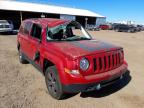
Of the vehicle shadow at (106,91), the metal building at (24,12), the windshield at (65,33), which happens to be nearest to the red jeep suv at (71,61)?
the windshield at (65,33)

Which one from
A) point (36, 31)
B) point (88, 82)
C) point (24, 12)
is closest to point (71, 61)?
point (88, 82)

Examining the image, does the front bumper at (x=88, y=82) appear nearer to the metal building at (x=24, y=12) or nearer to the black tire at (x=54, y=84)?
the black tire at (x=54, y=84)

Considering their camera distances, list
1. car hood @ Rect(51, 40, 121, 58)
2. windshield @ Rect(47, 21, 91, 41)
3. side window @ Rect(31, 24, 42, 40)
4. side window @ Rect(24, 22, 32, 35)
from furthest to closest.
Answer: side window @ Rect(24, 22, 32, 35) → side window @ Rect(31, 24, 42, 40) → windshield @ Rect(47, 21, 91, 41) → car hood @ Rect(51, 40, 121, 58)

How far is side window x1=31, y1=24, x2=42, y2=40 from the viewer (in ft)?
21.2

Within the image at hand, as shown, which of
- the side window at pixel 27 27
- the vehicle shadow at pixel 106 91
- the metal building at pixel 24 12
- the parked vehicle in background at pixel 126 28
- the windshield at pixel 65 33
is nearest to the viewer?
the vehicle shadow at pixel 106 91

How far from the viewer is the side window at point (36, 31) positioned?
21.2 ft

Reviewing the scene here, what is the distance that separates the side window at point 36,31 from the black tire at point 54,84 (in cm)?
138

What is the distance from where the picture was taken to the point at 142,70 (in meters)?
8.27

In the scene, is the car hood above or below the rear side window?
below

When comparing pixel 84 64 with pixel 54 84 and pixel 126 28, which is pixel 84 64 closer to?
pixel 54 84

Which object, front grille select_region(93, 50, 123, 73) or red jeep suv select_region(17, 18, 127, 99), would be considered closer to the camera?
red jeep suv select_region(17, 18, 127, 99)

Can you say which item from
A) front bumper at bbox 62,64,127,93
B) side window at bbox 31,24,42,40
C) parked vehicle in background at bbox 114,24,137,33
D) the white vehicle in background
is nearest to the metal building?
parked vehicle in background at bbox 114,24,137,33

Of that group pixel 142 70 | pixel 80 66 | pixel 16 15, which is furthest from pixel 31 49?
pixel 16 15

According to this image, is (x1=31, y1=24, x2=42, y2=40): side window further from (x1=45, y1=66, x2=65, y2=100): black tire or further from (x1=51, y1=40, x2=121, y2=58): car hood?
(x1=45, y1=66, x2=65, y2=100): black tire
